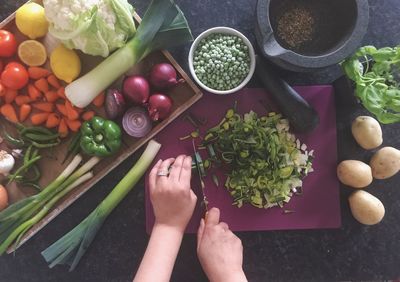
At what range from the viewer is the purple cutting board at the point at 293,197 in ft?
3.61

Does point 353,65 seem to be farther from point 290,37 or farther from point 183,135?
point 183,135

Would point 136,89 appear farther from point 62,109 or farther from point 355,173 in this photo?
point 355,173

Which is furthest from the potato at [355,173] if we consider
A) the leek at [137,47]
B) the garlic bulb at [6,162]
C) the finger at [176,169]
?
the garlic bulb at [6,162]

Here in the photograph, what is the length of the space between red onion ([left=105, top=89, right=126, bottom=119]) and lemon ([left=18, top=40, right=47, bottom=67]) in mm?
182

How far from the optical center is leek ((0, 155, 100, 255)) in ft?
3.50

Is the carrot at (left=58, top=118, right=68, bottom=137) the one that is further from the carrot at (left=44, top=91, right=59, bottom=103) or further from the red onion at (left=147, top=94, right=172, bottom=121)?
the red onion at (left=147, top=94, right=172, bottom=121)

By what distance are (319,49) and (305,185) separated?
1.11ft

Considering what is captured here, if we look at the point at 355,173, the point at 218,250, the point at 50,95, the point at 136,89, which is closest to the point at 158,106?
the point at 136,89

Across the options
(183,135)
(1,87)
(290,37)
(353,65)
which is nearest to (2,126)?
(1,87)

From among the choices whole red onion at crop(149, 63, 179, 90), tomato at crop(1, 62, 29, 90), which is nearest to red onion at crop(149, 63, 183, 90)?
whole red onion at crop(149, 63, 179, 90)

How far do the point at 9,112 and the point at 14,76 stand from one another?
3.6 inches

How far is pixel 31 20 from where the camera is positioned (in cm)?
103

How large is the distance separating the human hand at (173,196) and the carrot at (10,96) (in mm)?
391

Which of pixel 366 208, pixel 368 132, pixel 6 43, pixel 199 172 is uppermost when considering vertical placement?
pixel 6 43
